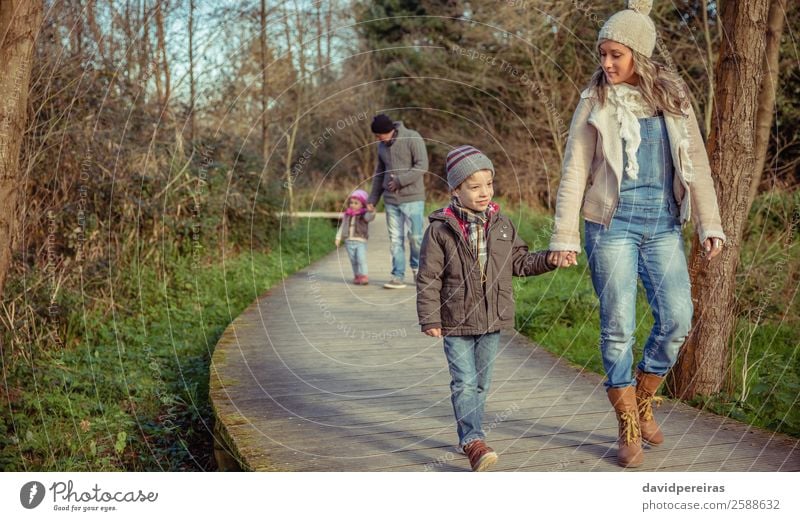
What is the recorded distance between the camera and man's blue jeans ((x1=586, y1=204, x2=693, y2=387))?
3.32 meters

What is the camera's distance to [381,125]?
731cm

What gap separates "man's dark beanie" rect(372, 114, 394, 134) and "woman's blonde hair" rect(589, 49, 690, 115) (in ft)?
13.3

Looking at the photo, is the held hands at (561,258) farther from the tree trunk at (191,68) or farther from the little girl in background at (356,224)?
the tree trunk at (191,68)

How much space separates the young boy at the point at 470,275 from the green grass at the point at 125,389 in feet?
6.69

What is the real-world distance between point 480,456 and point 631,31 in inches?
69.5

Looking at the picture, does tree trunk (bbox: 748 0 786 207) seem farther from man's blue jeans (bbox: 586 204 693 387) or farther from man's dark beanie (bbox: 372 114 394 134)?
man's dark beanie (bbox: 372 114 394 134)

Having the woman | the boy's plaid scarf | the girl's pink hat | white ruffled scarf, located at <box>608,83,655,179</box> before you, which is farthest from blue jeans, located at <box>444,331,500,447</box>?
the girl's pink hat

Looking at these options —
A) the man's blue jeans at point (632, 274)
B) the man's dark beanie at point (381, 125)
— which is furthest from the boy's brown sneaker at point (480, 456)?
the man's dark beanie at point (381, 125)

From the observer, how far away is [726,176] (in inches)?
166

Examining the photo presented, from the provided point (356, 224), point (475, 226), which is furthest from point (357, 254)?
point (475, 226)

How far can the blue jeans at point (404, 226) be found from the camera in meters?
7.81

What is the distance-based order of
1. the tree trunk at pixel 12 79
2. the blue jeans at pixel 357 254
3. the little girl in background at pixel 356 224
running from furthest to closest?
the blue jeans at pixel 357 254 → the little girl in background at pixel 356 224 → the tree trunk at pixel 12 79

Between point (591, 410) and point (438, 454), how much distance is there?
94 centimetres
